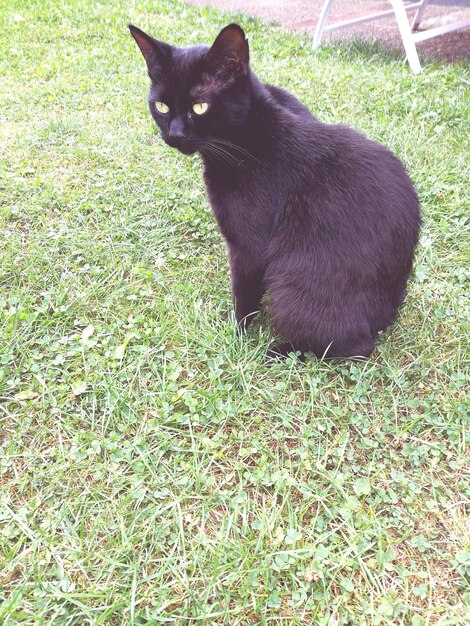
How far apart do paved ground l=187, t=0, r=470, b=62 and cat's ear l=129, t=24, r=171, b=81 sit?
3592mm

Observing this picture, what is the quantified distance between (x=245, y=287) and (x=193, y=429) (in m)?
0.55

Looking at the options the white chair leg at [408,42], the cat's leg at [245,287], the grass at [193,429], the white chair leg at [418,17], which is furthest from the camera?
the white chair leg at [418,17]

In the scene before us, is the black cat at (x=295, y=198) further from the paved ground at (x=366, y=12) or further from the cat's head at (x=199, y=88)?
the paved ground at (x=366, y=12)

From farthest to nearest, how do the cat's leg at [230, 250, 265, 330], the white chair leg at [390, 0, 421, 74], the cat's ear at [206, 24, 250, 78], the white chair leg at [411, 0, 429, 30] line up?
the white chair leg at [411, 0, 429, 30]
the white chair leg at [390, 0, 421, 74]
the cat's leg at [230, 250, 265, 330]
the cat's ear at [206, 24, 250, 78]

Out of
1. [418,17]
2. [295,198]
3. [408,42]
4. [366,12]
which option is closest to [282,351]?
[295,198]

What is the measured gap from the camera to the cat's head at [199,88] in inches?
56.9

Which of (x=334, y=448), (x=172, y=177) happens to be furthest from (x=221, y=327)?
(x=172, y=177)

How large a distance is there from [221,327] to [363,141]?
864 millimetres

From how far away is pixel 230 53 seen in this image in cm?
141

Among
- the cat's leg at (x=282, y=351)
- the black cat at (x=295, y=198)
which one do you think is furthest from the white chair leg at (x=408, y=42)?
the cat's leg at (x=282, y=351)

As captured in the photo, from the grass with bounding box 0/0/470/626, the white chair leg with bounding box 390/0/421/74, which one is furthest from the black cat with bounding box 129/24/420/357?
the white chair leg with bounding box 390/0/421/74

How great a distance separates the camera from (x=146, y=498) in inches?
49.3

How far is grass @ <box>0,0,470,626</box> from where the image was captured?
108 cm

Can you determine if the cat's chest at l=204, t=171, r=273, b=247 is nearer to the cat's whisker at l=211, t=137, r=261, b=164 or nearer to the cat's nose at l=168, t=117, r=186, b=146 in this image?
the cat's whisker at l=211, t=137, r=261, b=164
